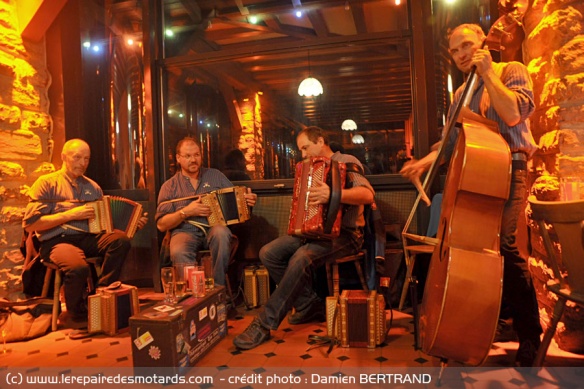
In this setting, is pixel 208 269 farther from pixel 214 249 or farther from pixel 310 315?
pixel 310 315

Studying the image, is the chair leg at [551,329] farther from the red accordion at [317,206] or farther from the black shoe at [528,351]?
the red accordion at [317,206]

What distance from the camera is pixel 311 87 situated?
12.6 ft

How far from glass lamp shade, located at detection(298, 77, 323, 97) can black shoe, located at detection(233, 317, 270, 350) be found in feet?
7.18

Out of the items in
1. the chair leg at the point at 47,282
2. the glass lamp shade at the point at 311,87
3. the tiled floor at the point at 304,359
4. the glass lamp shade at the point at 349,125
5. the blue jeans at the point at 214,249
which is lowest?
the tiled floor at the point at 304,359

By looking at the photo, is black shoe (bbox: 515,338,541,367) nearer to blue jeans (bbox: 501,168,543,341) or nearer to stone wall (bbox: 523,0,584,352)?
blue jeans (bbox: 501,168,543,341)

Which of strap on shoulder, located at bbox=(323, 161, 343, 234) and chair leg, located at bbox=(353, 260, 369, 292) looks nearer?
strap on shoulder, located at bbox=(323, 161, 343, 234)

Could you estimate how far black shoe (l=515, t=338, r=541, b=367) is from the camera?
6.39 ft

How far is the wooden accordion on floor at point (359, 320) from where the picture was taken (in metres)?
2.36

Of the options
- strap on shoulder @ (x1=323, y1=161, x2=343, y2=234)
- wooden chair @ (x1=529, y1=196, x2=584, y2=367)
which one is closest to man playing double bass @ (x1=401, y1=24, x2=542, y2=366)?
wooden chair @ (x1=529, y1=196, x2=584, y2=367)

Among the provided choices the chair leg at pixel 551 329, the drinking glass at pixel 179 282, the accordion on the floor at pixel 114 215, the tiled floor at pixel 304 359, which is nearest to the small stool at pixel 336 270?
the tiled floor at pixel 304 359

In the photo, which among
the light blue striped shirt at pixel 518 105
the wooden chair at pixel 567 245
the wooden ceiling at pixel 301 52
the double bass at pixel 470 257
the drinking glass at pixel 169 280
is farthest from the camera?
the wooden ceiling at pixel 301 52

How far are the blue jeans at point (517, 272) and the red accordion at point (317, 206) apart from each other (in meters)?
0.91

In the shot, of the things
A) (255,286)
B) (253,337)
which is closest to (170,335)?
(253,337)

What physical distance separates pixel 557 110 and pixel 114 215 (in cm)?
294
